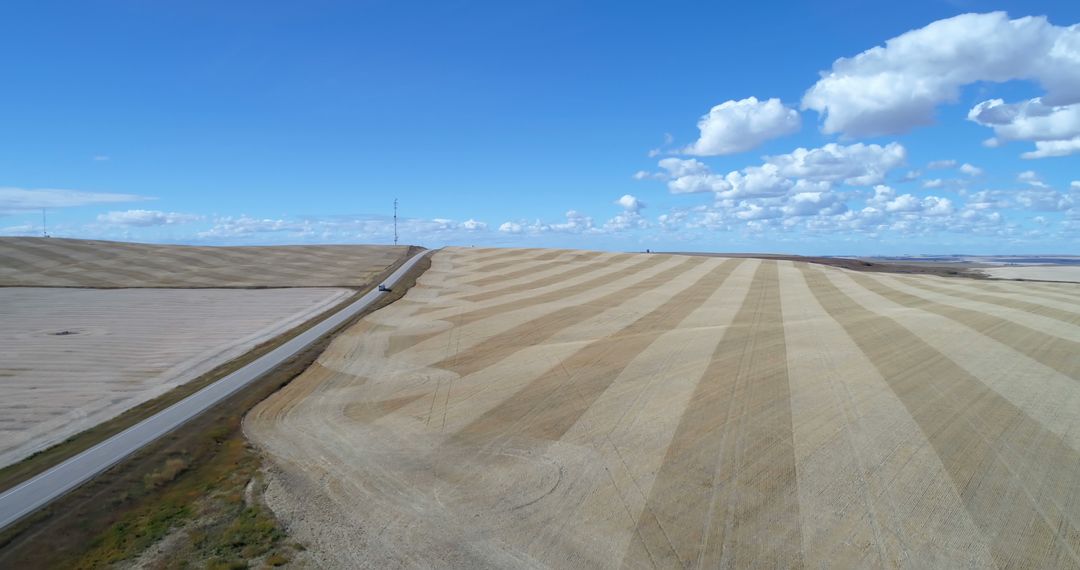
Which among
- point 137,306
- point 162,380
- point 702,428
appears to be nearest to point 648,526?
point 702,428

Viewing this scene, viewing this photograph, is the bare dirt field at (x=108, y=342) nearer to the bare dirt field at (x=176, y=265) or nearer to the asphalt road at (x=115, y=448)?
the asphalt road at (x=115, y=448)

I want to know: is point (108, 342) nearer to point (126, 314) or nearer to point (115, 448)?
point (126, 314)

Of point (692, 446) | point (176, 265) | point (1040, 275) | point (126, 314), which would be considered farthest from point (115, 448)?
point (1040, 275)

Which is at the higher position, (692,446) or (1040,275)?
(1040,275)

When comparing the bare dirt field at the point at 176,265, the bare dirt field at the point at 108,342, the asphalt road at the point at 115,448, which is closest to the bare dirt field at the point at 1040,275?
the bare dirt field at the point at 176,265

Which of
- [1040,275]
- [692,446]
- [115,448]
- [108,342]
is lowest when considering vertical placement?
[108,342]

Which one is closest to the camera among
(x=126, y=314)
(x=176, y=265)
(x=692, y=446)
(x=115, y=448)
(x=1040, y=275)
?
(x=692, y=446)
